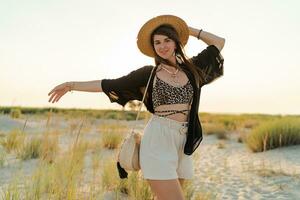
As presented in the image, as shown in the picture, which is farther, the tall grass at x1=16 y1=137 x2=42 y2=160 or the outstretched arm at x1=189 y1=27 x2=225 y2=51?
the tall grass at x1=16 y1=137 x2=42 y2=160

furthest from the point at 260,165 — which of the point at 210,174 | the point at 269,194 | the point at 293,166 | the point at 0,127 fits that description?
the point at 0,127

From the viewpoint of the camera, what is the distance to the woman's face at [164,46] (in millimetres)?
3520

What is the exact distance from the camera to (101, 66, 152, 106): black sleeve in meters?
3.49

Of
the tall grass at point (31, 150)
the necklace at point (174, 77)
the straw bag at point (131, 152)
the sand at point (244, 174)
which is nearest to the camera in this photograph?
the straw bag at point (131, 152)

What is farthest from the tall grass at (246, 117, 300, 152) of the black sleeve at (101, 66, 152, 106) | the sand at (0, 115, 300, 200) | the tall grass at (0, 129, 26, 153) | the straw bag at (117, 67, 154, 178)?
the straw bag at (117, 67, 154, 178)

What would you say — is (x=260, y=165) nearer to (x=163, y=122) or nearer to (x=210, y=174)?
(x=210, y=174)

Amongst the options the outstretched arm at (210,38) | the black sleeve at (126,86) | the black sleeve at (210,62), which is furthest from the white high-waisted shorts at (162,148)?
the outstretched arm at (210,38)

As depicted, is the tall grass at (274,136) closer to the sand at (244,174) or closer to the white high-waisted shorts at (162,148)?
the sand at (244,174)

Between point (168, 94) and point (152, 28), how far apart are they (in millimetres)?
560

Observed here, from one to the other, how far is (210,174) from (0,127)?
10.1 metres

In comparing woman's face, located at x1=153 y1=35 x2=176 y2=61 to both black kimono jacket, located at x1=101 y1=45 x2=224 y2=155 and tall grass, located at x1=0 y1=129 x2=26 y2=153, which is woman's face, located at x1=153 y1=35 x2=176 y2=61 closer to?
black kimono jacket, located at x1=101 y1=45 x2=224 y2=155

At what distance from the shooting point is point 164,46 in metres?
3.54

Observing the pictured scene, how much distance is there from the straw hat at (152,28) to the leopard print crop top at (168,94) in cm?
36

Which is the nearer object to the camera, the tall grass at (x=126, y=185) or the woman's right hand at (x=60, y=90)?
the woman's right hand at (x=60, y=90)
